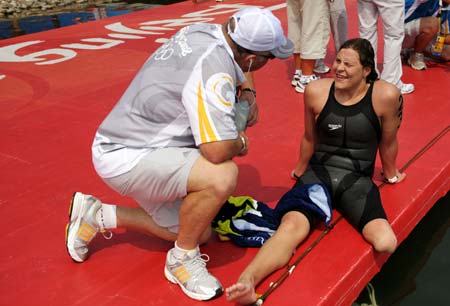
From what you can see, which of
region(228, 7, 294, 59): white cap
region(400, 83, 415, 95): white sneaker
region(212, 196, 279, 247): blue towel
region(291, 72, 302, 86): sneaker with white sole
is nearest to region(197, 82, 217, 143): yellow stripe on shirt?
region(228, 7, 294, 59): white cap

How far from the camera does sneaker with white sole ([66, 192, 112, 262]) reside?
96.2 inches

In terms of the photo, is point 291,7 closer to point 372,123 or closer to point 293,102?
point 293,102

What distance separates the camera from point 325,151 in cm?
295

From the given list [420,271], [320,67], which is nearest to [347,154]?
[420,271]

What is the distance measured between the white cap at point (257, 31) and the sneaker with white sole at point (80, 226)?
3.48 feet

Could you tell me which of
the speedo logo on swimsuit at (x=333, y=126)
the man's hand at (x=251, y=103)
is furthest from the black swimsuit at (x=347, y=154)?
the man's hand at (x=251, y=103)

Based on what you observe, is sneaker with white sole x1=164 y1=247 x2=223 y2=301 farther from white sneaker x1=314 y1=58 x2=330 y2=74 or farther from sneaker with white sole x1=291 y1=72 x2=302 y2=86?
white sneaker x1=314 y1=58 x2=330 y2=74

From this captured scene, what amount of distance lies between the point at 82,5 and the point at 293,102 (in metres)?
11.3

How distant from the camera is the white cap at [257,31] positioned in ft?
7.03

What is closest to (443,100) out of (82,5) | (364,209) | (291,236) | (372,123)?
(372,123)

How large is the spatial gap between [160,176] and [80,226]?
21.7 inches

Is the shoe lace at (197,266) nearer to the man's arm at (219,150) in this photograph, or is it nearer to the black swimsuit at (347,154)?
the man's arm at (219,150)

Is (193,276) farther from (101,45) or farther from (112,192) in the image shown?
(101,45)

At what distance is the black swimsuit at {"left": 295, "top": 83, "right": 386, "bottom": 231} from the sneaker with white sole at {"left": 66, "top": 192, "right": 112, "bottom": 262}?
114 centimetres
